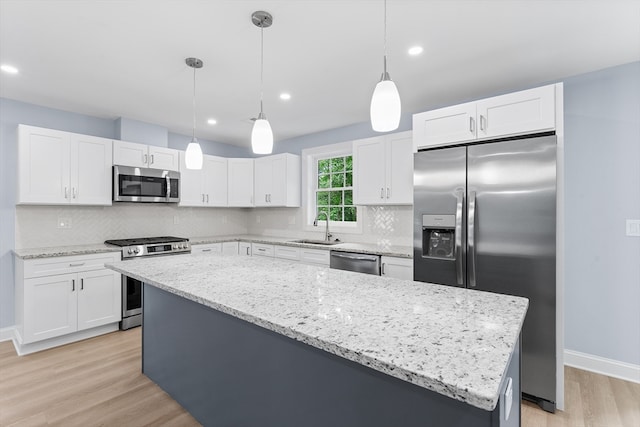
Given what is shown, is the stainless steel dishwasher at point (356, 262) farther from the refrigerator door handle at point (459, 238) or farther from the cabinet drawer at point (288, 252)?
the refrigerator door handle at point (459, 238)

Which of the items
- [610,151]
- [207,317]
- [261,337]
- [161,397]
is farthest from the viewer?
[610,151]

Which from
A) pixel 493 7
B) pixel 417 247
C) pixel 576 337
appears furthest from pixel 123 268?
pixel 576 337

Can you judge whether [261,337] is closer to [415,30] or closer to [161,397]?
[161,397]

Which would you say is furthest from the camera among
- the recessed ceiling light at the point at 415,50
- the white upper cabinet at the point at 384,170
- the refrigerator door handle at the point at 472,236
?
the white upper cabinet at the point at 384,170

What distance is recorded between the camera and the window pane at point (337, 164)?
180 inches

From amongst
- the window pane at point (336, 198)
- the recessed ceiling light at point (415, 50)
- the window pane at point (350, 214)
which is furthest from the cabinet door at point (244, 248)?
the recessed ceiling light at point (415, 50)

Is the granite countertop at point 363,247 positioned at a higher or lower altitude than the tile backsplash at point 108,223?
lower

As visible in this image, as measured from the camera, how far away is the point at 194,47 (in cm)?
231

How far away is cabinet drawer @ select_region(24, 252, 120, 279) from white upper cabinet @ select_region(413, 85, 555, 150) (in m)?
3.45

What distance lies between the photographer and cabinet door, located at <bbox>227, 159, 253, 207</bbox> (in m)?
4.95

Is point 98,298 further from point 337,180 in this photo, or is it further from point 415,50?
point 415,50

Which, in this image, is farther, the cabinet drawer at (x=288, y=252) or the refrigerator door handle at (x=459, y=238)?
the cabinet drawer at (x=288, y=252)

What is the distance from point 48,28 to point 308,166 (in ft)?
10.5

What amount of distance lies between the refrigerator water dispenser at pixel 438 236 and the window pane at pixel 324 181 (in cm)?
224
